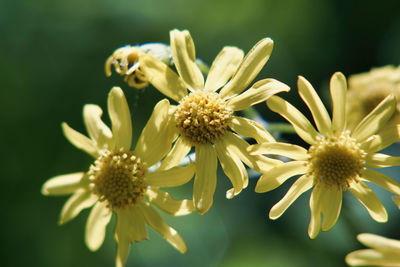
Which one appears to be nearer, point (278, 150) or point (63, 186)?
point (278, 150)

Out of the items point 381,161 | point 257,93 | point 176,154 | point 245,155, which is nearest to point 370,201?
point 381,161

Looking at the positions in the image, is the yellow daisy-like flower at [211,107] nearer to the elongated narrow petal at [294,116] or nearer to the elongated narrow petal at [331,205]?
the elongated narrow petal at [294,116]

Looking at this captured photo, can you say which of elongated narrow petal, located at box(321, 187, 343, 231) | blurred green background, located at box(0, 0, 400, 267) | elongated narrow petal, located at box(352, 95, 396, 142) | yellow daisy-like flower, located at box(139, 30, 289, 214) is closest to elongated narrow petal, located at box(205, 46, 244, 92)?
yellow daisy-like flower, located at box(139, 30, 289, 214)

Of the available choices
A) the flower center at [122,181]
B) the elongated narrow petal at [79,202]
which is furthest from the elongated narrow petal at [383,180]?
the elongated narrow petal at [79,202]

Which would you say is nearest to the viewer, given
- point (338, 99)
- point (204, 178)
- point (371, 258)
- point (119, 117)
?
point (371, 258)

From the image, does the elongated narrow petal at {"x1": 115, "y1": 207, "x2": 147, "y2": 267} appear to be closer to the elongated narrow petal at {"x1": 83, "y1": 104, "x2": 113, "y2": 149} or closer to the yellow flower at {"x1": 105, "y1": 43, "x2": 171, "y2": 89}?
the elongated narrow petal at {"x1": 83, "y1": 104, "x2": 113, "y2": 149}

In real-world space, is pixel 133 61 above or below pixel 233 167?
above

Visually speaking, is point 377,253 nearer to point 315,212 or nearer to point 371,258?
point 371,258
